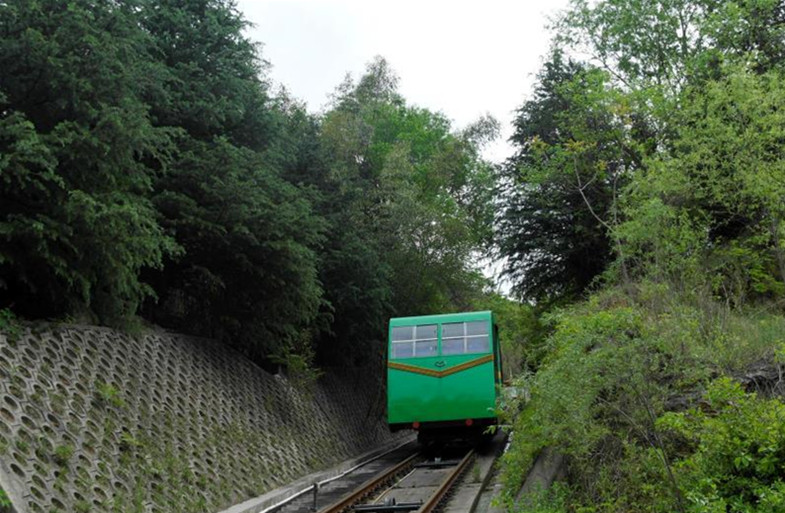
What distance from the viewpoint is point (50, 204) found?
9820 millimetres

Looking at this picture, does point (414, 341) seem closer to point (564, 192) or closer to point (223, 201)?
point (223, 201)

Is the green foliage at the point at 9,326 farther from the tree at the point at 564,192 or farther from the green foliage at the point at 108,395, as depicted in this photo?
the tree at the point at 564,192

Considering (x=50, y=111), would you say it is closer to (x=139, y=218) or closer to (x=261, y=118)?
(x=139, y=218)

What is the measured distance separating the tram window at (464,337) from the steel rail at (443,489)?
249 centimetres

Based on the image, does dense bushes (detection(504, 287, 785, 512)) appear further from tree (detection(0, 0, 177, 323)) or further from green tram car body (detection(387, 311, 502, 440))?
green tram car body (detection(387, 311, 502, 440))

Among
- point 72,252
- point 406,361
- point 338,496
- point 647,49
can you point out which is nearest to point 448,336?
point 406,361

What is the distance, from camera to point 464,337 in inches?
674

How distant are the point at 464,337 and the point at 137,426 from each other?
27.5 feet

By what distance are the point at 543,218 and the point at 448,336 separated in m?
6.29

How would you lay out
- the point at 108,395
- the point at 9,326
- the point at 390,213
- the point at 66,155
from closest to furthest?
the point at 9,326 < the point at 66,155 < the point at 108,395 < the point at 390,213

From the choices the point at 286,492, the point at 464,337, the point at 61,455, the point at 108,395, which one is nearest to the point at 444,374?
the point at 464,337

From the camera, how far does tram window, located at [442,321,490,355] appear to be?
55.4 ft

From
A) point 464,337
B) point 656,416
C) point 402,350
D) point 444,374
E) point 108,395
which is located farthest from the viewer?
point 402,350

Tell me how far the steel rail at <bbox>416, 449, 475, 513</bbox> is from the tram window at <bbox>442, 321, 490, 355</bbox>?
2494 mm
